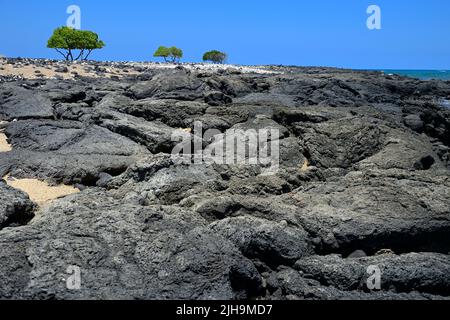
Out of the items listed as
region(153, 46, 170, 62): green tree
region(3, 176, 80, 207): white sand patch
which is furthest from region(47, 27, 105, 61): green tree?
region(3, 176, 80, 207): white sand patch

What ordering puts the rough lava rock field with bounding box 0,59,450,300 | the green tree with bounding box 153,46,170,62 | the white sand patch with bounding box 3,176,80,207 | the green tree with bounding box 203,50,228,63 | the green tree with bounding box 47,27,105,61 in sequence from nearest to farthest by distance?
the rough lava rock field with bounding box 0,59,450,300 < the white sand patch with bounding box 3,176,80,207 < the green tree with bounding box 47,27,105,61 < the green tree with bounding box 153,46,170,62 < the green tree with bounding box 203,50,228,63

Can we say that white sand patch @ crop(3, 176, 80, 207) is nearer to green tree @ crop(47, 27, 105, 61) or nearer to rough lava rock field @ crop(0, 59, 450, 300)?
rough lava rock field @ crop(0, 59, 450, 300)

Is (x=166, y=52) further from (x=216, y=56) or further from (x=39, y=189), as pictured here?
(x=39, y=189)

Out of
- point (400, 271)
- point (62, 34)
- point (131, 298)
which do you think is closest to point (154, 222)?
point (131, 298)

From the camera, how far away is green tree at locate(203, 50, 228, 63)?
117 m

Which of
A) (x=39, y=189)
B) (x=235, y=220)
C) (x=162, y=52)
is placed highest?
(x=162, y=52)

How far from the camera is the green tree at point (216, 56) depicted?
117 metres

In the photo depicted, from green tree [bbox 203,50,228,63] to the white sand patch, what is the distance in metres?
110

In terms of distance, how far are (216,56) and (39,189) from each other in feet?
365

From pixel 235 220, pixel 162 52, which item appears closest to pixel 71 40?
pixel 162 52

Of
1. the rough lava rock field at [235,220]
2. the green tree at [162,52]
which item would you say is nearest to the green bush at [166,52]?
the green tree at [162,52]

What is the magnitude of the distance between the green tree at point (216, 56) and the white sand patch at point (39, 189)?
110160 mm

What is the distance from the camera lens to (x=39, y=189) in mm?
10039

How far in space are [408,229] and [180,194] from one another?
13.0ft
